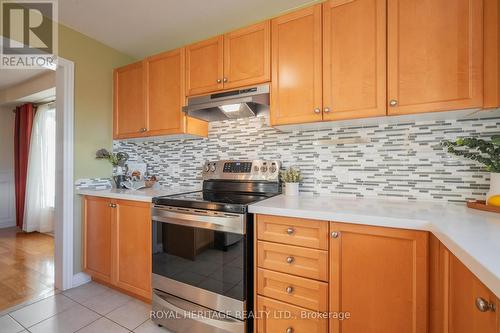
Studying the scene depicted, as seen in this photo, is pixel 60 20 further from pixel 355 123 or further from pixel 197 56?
pixel 355 123

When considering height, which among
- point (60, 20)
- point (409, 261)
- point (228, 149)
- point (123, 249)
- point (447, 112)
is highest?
Result: point (60, 20)

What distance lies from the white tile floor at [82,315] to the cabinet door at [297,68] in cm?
177

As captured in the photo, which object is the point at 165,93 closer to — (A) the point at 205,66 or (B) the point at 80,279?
(A) the point at 205,66

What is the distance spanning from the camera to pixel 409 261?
1000 millimetres

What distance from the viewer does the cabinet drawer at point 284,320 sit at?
46.6 inches

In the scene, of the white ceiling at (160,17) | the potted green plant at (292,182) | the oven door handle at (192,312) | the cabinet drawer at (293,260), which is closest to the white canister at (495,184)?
the cabinet drawer at (293,260)

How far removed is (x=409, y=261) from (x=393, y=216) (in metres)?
0.20

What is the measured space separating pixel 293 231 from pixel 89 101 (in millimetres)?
2352

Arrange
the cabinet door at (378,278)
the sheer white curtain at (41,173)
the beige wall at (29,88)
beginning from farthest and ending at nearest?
1. the sheer white curtain at (41,173)
2. the beige wall at (29,88)
3. the cabinet door at (378,278)

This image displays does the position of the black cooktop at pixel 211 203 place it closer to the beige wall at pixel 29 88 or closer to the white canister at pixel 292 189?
the white canister at pixel 292 189

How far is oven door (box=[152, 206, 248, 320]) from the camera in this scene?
52.3 inches

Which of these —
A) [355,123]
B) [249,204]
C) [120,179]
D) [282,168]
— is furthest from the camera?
[120,179]

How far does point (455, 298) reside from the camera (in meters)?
0.82

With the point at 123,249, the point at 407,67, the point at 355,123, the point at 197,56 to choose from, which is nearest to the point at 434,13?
the point at 407,67
